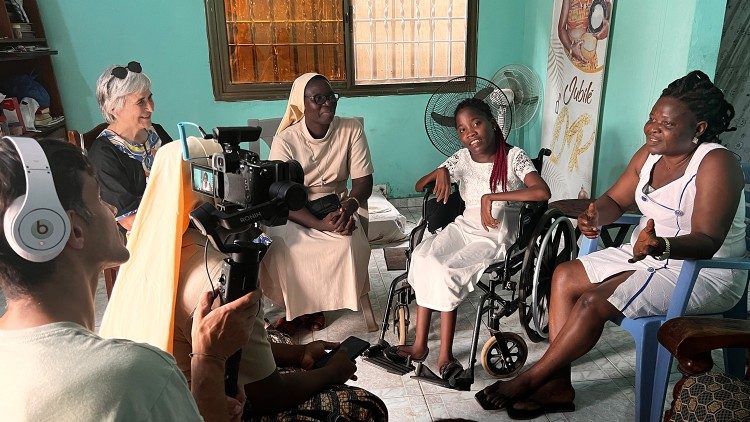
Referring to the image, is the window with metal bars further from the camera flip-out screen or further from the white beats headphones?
the white beats headphones

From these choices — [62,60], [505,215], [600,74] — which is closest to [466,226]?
[505,215]

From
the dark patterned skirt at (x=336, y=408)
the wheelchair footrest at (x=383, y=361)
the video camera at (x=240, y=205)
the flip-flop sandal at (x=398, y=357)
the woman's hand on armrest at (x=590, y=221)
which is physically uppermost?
the video camera at (x=240, y=205)

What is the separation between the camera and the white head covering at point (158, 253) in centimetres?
108

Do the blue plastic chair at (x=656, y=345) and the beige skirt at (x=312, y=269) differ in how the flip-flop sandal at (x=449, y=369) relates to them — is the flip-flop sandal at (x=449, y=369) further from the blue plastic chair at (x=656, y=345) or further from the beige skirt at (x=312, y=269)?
the blue plastic chair at (x=656, y=345)

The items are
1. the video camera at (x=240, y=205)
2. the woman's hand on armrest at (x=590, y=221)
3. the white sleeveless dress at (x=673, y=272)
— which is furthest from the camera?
the woman's hand on armrest at (x=590, y=221)

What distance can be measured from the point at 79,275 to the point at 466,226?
5.73 feet

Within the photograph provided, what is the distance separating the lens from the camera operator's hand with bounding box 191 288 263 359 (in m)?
0.84

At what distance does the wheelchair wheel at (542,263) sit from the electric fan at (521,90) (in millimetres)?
1293

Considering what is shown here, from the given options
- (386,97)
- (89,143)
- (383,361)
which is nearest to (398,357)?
(383,361)

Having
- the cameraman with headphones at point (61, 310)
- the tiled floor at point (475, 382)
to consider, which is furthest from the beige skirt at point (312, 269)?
the cameraman with headphones at point (61, 310)

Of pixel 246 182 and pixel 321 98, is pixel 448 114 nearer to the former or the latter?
pixel 321 98

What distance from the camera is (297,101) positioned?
2412mm

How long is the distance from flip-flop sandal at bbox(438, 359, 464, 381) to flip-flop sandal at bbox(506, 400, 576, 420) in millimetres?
250

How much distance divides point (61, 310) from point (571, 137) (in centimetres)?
312
